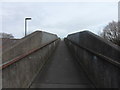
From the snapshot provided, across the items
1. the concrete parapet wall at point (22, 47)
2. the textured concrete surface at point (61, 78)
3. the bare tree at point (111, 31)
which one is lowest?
the textured concrete surface at point (61, 78)

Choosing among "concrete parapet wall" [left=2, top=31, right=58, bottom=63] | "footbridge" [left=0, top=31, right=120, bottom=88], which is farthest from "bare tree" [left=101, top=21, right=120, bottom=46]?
"footbridge" [left=0, top=31, right=120, bottom=88]

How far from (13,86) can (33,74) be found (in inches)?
98.1

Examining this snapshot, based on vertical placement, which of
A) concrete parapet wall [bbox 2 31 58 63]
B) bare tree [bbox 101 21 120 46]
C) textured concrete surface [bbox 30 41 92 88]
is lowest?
textured concrete surface [bbox 30 41 92 88]

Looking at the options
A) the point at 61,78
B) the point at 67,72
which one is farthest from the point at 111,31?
the point at 61,78

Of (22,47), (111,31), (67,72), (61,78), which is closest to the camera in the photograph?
(61,78)

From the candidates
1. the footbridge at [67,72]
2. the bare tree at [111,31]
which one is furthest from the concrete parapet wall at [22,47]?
the bare tree at [111,31]

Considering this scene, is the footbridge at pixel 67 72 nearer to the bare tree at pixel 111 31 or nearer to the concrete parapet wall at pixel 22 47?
the concrete parapet wall at pixel 22 47

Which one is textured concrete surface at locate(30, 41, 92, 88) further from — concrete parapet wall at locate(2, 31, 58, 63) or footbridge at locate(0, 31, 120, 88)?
concrete parapet wall at locate(2, 31, 58, 63)

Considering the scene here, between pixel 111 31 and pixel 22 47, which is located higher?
pixel 111 31

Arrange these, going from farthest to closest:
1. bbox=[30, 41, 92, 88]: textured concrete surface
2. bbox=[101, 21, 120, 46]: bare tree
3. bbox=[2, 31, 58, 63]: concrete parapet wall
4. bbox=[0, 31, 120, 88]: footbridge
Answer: bbox=[101, 21, 120, 46]: bare tree < bbox=[2, 31, 58, 63]: concrete parapet wall < bbox=[30, 41, 92, 88]: textured concrete surface < bbox=[0, 31, 120, 88]: footbridge

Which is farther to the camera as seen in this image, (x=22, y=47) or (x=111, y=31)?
(x=111, y=31)

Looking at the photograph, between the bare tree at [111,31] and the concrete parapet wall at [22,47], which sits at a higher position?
the bare tree at [111,31]

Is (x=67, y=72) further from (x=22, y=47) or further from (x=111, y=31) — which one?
(x=111, y=31)

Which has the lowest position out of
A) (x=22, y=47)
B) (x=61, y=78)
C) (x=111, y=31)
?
(x=61, y=78)
